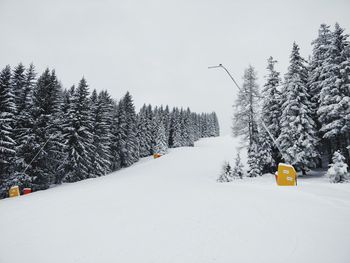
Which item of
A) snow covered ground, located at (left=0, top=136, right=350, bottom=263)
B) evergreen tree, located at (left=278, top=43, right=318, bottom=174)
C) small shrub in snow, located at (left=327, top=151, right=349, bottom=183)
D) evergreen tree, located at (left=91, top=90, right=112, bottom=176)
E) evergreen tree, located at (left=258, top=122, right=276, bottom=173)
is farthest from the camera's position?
evergreen tree, located at (left=91, top=90, right=112, bottom=176)

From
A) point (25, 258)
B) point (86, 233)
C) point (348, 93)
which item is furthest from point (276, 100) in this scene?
point (25, 258)

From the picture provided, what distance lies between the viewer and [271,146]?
22.1m

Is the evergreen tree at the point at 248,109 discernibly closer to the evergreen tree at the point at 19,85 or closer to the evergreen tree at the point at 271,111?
the evergreen tree at the point at 271,111

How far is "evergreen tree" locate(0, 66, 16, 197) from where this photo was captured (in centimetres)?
1803

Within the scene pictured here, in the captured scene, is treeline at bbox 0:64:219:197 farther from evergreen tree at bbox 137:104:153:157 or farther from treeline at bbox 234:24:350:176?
treeline at bbox 234:24:350:176

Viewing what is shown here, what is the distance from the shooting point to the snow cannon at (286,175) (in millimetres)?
11180

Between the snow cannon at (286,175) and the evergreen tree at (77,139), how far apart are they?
75.0ft

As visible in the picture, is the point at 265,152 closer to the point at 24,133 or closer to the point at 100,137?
the point at 100,137

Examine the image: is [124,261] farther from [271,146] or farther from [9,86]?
[9,86]

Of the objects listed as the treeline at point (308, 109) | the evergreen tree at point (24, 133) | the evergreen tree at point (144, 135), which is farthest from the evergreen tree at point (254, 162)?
the evergreen tree at point (144, 135)

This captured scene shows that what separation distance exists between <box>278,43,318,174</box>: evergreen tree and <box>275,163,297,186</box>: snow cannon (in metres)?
6.87

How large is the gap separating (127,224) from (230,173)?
1737 centimetres

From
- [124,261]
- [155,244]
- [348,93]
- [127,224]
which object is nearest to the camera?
[124,261]

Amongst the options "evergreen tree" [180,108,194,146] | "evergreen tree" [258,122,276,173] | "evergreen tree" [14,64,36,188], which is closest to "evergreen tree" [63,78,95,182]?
"evergreen tree" [14,64,36,188]
